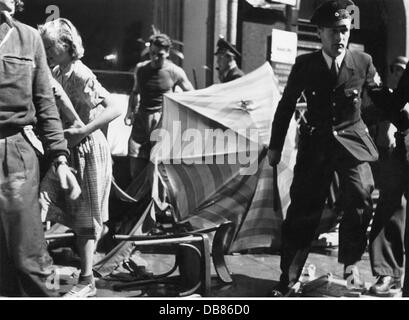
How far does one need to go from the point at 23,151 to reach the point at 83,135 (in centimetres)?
86

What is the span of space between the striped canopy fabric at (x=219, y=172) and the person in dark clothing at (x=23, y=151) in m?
1.40

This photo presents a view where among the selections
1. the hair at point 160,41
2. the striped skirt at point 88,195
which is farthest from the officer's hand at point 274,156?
the hair at point 160,41

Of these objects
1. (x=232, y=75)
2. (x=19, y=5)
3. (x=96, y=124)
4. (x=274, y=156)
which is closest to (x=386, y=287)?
(x=274, y=156)

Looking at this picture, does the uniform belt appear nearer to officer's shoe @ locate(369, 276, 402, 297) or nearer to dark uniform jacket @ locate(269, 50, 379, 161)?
dark uniform jacket @ locate(269, 50, 379, 161)

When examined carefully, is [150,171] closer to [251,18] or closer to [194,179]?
[194,179]

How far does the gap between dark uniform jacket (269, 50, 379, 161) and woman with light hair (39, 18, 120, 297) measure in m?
1.20

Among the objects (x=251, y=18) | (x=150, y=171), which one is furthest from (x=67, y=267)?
(x=251, y=18)

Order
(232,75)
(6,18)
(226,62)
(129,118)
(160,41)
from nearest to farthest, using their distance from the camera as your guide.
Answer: (6,18)
(129,118)
(160,41)
(232,75)
(226,62)

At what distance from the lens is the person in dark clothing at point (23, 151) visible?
3.23m

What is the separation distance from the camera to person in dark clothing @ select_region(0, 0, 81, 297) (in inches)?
127

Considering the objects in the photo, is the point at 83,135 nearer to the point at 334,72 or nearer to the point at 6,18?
the point at 6,18

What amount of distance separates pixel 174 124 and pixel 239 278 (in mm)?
1216

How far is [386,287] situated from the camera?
4672 mm

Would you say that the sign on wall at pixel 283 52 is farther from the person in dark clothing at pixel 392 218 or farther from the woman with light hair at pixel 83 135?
the woman with light hair at pixel 83 135
